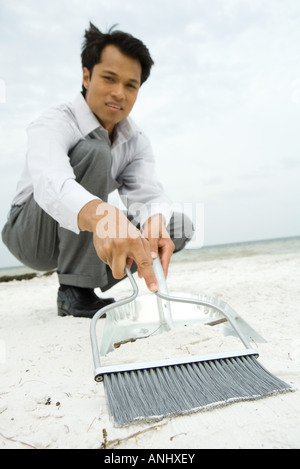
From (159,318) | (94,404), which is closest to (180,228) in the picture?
(159,318)

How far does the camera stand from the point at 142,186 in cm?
221

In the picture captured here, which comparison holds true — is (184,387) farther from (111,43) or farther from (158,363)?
(111,43)

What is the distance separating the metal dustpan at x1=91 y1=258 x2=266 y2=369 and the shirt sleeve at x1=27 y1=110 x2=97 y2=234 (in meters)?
0.41

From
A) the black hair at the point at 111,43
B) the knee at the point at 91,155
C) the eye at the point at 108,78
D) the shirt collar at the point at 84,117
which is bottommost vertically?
the knee at the point at 91,155

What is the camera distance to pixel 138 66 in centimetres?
203

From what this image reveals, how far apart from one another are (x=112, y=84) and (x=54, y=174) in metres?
0.83

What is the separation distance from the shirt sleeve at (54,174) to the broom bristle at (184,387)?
0.71 meters

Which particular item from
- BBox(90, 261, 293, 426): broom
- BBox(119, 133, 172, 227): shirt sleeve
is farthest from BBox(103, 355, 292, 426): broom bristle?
BBox(119, 133, 172, 227): shirt sleeve

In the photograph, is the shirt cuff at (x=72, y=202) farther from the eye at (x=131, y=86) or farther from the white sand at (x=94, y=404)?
the eye at (x=131, y=86)

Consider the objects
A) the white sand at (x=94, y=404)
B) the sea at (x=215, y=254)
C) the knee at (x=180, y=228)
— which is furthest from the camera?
the sea at (x=215, y=254)

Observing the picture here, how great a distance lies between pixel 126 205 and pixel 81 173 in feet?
1.55

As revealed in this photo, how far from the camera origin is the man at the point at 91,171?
5.33ft

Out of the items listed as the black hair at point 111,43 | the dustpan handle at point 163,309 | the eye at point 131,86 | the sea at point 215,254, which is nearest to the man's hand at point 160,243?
the dustpan handle at point 163,309

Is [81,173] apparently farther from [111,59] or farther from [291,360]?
[291,360]
